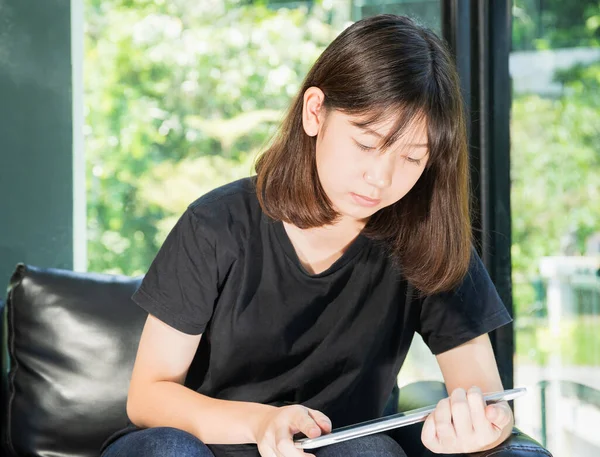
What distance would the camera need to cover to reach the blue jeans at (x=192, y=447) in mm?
1150

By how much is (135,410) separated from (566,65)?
1374mm

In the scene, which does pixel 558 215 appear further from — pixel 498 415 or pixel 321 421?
pixel 321 421

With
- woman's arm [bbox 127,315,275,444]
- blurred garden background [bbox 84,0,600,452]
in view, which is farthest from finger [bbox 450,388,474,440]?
blurred garden background [bbox 84,0,600,452]

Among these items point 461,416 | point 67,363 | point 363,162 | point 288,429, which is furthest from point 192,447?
point 67,363

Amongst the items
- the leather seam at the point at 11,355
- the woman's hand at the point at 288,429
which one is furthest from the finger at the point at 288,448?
the leather seam at the point at 11,355

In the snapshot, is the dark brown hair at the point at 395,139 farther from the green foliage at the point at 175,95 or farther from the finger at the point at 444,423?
the green foliage at the point at 175,95

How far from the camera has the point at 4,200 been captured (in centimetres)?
213

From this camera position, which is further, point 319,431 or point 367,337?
point 367,337

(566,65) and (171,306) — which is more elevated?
(566,65)

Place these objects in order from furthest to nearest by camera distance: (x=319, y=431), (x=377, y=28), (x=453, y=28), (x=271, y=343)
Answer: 1. (x=453, y=28)
2. (x=271, y=343)
3. (x=377, y=28)
4. (x=319, y=431)

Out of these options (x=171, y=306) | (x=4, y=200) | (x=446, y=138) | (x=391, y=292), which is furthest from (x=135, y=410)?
(x=4, y=200)

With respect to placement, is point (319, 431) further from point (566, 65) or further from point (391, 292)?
point (566, 65)

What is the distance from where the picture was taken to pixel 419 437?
1468 millimetres

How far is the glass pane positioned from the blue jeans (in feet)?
2.89
